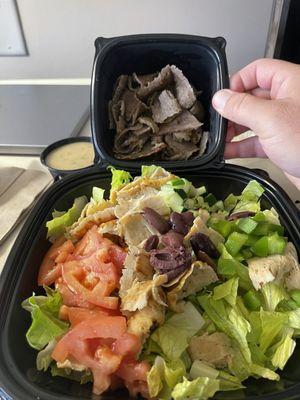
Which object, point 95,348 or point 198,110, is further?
point 198,110

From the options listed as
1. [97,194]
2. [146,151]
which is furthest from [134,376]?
[146,151]

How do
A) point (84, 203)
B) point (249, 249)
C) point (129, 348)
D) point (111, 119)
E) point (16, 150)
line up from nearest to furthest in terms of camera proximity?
point (129, 348)
point (249, 249)
point (84, 203)
point (111, 119)
point (16, 150)

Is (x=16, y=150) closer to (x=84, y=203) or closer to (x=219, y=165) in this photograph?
(x=84, y=203)

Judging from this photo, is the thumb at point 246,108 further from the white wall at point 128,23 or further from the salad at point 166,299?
the white wall at point 128,23

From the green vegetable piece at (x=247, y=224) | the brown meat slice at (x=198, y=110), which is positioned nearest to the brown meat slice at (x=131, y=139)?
the brown meat slice at (x=198, y=110)

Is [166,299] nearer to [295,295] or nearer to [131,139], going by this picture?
[295,295]

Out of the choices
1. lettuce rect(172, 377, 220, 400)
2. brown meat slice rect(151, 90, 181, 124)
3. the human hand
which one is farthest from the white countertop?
lettuce rect(172, 377, 220, 400)

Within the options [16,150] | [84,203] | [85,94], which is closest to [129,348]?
[84,203]

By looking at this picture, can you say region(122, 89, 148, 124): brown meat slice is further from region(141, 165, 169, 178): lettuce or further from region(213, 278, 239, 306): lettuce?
region(213, 278, 239, 306): lettuce
